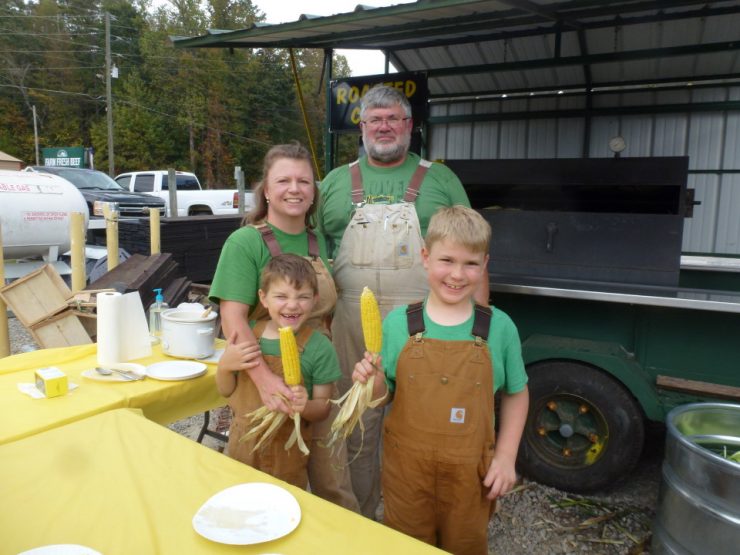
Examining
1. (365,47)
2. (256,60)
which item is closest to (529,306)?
(365,47)

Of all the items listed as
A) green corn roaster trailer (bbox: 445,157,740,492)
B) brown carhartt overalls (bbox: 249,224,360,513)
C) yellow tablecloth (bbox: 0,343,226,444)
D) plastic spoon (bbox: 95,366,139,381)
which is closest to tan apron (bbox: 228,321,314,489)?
brown carhartt overalls (bbox: 249,224,360,513)

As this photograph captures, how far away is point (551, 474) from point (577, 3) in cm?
280

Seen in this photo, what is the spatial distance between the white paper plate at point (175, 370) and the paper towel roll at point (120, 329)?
0.17 m

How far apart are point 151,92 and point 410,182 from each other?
40.5m

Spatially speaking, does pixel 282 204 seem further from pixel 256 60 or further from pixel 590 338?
pixel 256 60

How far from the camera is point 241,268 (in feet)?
6.78

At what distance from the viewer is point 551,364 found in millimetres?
3318

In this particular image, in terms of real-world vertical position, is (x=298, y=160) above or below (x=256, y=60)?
below

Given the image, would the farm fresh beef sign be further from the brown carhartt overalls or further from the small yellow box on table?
the brown carhartt overalls

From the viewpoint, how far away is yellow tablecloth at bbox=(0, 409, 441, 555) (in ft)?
4.04

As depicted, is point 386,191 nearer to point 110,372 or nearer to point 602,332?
point 110,372

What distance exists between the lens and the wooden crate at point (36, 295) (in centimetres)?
454

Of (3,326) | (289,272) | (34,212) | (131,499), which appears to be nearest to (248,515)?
(131,499)

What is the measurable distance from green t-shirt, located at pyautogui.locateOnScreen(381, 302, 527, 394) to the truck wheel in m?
1.56
